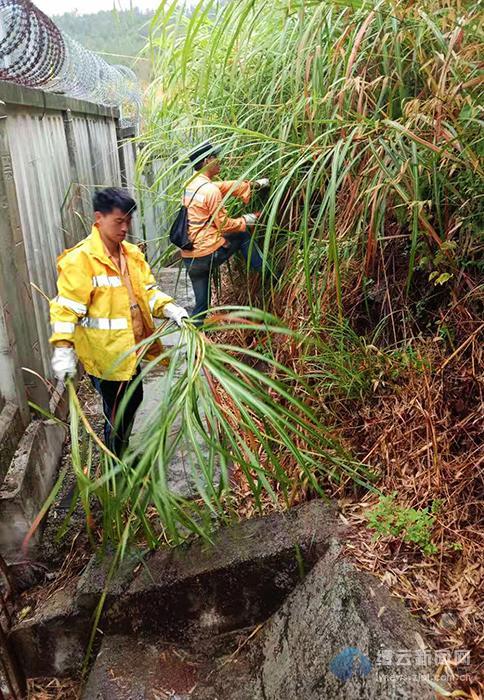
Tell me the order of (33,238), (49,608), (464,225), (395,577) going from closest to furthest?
(395,577) < (464,225) < (49,608) < (33,238)

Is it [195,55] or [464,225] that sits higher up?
[195,55]

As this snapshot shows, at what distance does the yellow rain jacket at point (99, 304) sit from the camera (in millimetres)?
2584

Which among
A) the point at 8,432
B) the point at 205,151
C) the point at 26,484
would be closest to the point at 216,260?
the point at 205,151

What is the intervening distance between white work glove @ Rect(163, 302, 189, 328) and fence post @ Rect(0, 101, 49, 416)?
30.9 inches

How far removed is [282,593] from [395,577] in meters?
0.59

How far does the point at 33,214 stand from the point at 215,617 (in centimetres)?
255

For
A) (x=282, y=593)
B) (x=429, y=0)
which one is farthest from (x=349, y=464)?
(x=429, y=0)

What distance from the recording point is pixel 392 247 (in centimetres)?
258

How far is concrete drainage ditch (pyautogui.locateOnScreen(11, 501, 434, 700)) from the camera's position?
206 centimetres

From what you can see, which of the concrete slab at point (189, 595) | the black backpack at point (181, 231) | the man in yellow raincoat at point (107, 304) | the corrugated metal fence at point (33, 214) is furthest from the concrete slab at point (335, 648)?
the black backpack at point (181, 231)

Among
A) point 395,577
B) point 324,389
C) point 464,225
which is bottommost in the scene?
point 395,577

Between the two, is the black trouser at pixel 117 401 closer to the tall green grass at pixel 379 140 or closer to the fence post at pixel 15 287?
the fence post at pixel 15 287

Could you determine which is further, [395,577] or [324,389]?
[324,389]

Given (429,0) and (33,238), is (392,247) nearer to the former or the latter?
(429,0)
